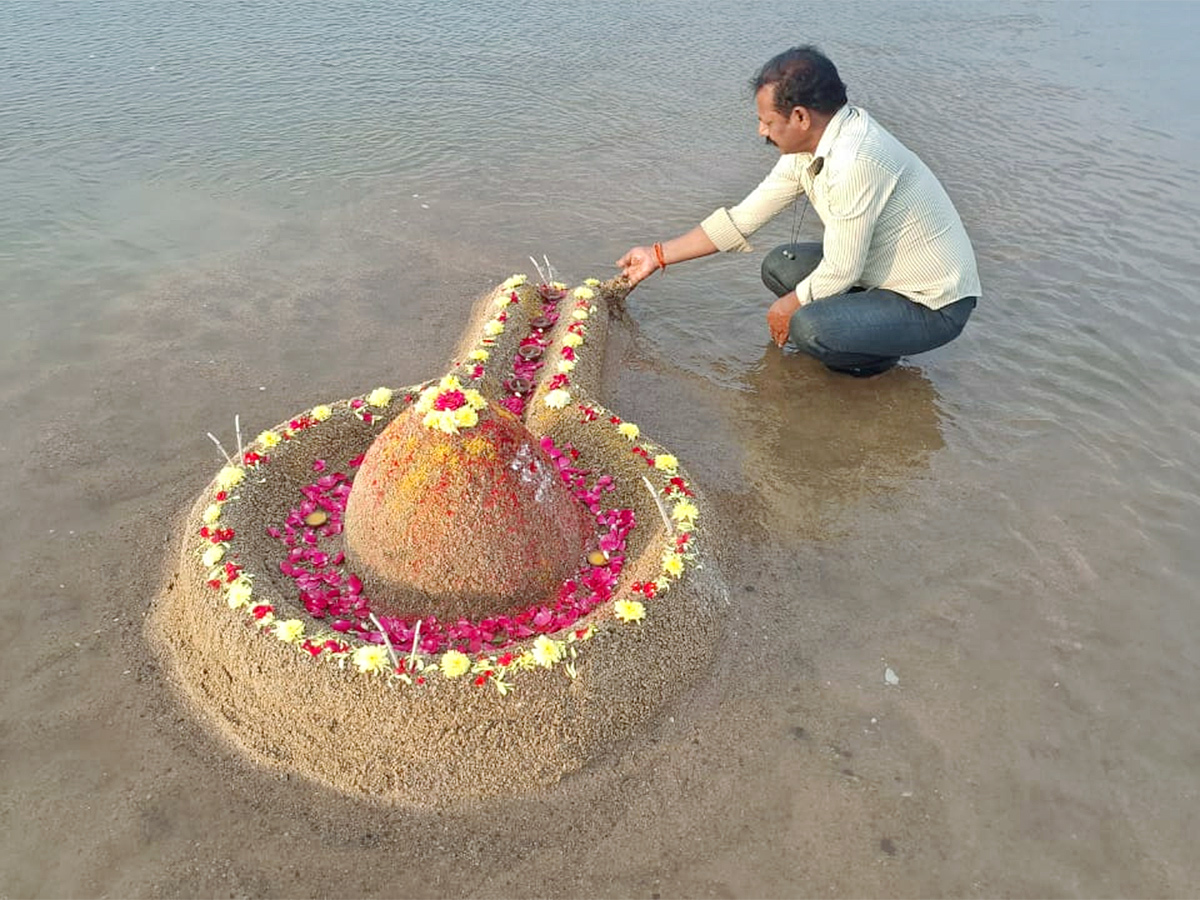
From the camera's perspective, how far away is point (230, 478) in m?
4.91

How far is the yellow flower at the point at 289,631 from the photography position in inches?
156

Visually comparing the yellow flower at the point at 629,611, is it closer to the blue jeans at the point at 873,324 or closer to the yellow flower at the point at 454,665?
the yellow flower at the point at 454,665

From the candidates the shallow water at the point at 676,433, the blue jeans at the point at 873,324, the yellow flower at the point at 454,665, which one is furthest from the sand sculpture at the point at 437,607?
the blue jeans at the point at 873,324

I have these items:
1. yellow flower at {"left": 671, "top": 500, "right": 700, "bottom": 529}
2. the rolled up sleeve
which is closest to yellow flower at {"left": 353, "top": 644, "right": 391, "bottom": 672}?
yellow flower at {"left": 671, "top": 500, "right": 700, "bottom": 529}

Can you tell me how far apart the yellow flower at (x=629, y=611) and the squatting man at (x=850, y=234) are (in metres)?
2.99

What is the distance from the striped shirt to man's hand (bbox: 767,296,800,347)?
0.16 metres

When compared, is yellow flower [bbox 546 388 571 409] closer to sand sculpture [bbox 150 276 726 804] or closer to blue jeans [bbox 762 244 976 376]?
sand sculpture [bbox 150 276 726 804]

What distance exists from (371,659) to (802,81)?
416cm

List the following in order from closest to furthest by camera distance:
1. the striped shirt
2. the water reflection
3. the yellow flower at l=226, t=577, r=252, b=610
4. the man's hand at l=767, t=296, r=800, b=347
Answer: the yellow flower at l=226, t=577, r=252, b=610 → the striped shirt → the water reflection → the man's hand at l=767, t=296, r=800, b=347

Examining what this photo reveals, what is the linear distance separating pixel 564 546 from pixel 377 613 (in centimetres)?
99

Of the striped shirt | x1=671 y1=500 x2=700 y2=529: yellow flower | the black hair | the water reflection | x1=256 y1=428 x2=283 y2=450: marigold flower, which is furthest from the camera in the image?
the water reflection

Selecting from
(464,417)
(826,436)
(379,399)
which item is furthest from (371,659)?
(826,436)

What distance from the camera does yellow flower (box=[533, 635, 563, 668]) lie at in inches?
154

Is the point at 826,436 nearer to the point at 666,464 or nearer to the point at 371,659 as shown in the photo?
the point at 666,464
